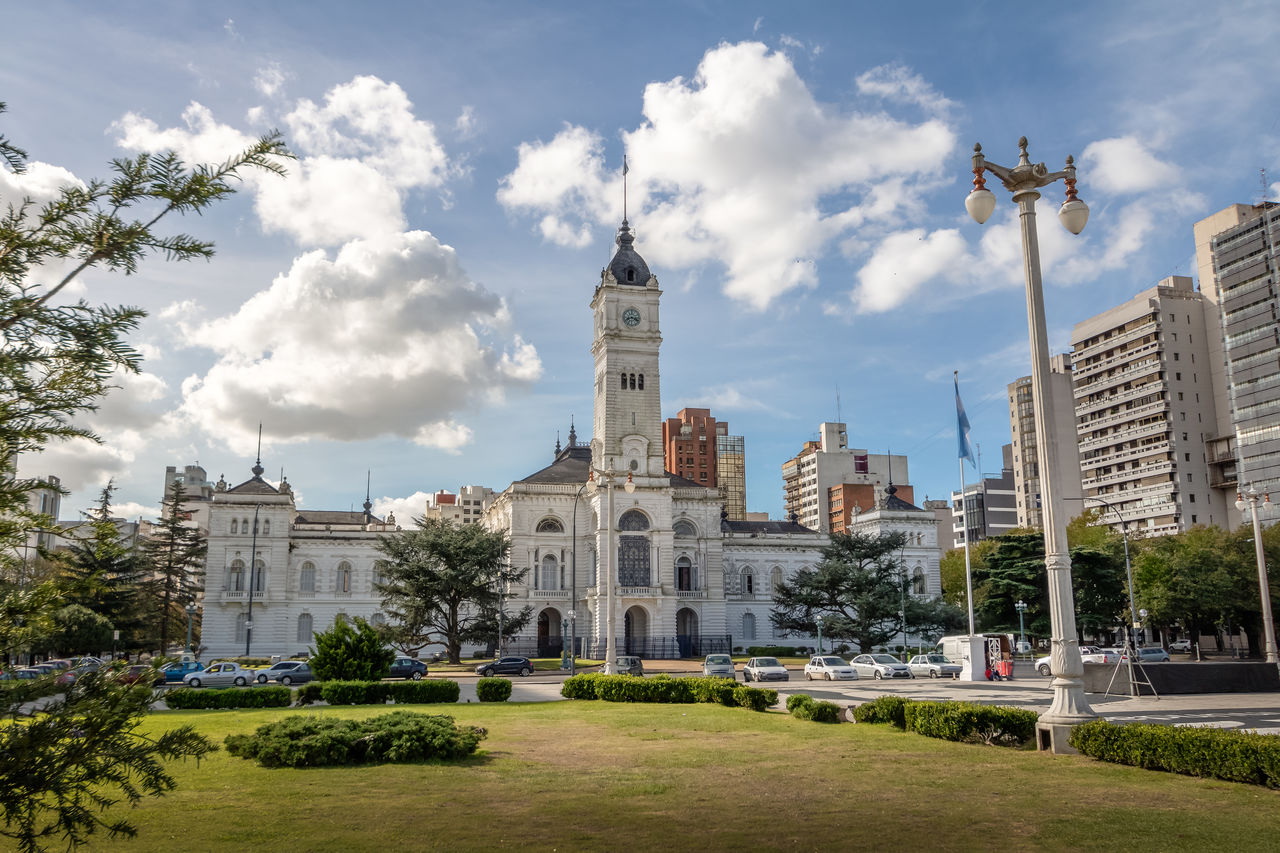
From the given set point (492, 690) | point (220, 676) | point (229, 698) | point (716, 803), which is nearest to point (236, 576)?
point (220, 676)

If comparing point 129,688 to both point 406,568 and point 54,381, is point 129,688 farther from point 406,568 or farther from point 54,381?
point 406,568

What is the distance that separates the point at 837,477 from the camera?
16550 cm

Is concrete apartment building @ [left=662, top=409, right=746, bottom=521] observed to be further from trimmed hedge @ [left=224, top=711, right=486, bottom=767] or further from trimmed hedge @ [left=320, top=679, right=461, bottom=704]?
trimmed hedge @ [left=224, top=711, right=486, bottom=767]

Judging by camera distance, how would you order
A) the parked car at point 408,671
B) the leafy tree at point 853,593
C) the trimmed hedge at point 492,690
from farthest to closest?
the leafy tree at point 853,593, the parked car at point 408,671, the trimmed hedge at point 492,690

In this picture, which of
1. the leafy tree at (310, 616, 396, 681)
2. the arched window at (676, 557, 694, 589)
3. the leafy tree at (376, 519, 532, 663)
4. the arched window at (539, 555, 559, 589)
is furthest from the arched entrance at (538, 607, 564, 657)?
the leafy tree at (310, 616, 396, 681)

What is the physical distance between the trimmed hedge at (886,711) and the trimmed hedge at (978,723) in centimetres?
117

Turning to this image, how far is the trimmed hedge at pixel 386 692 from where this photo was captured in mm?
30047

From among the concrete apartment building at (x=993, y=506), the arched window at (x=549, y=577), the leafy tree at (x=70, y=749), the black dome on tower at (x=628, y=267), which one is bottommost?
the leafy tree at (x=70, y=749)

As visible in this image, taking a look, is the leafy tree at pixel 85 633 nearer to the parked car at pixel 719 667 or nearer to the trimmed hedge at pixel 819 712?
the parked car at pixel 719 667

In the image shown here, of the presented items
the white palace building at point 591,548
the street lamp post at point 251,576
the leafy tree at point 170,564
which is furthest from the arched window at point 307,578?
the leafy tree at point 170,564

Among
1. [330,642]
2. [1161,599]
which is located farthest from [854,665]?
[1161,599]

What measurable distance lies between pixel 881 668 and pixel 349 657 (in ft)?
81.6

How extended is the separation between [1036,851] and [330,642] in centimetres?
2724

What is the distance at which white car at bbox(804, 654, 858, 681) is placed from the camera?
43469mm
